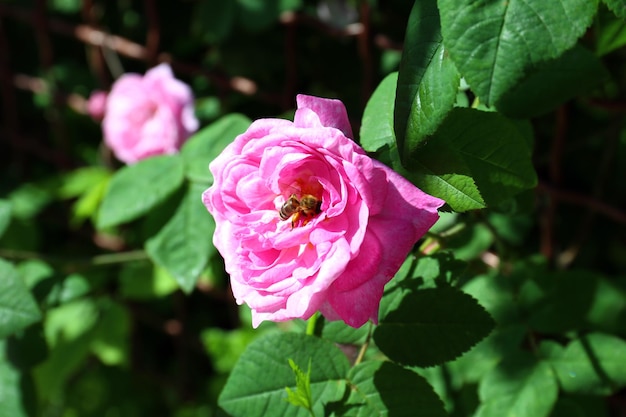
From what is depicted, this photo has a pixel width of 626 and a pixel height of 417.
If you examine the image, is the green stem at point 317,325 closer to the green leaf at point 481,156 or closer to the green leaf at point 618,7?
the green leaf at point 481,156

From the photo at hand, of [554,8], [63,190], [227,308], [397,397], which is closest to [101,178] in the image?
[63,190]

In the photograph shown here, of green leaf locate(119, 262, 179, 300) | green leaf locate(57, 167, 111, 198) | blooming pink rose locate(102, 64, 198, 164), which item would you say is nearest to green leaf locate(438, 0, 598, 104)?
blooming pink rose locate(102, 64, 198, 164)

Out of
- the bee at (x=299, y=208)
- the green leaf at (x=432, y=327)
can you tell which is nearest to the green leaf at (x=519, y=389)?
the green leaf at (x=432, y=327)

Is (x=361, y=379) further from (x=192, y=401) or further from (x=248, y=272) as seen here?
(x=192, y=401)

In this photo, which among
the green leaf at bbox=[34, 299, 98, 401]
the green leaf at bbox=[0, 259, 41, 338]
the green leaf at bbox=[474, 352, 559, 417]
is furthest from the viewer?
the green leaf at bbox=[34, 299, 98, 401]

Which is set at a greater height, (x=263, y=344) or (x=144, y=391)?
(x=263, y=344)

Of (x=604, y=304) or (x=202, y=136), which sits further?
(x=202, y=136)

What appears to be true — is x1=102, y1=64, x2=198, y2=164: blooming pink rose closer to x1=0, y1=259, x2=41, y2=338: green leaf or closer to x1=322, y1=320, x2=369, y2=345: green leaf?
x1=0, y1=259, x2=41, y2=338: green leaf
